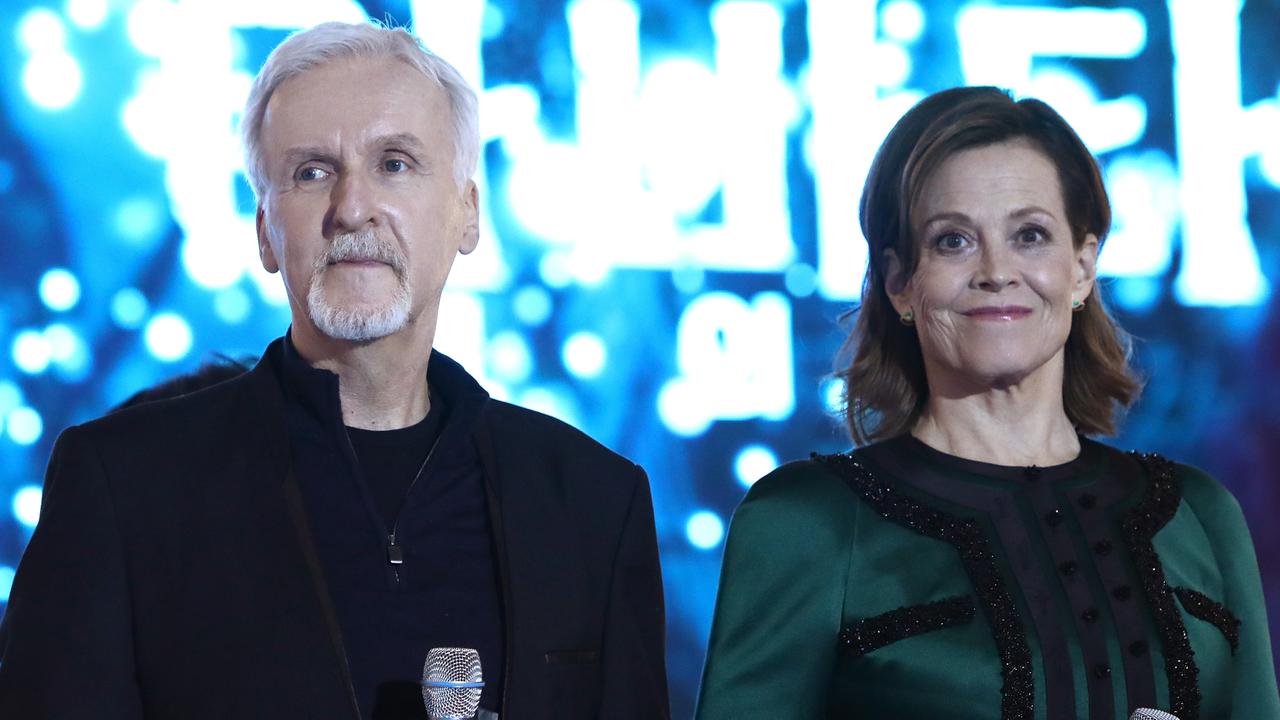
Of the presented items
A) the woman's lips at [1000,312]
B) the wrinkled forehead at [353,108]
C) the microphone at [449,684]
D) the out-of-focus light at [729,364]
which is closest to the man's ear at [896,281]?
the woman's lips at [1000,312]

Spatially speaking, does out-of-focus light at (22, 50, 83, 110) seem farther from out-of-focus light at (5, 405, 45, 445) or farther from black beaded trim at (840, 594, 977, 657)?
black beaded trim at (840, 594, 977, 657)

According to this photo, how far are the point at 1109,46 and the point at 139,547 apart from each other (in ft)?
9.69

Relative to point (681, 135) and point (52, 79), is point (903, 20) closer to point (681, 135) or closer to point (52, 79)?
point (681, 135)

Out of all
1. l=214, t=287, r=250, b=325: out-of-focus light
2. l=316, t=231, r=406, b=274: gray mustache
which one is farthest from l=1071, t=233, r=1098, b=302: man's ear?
l=214, t=287, r=250, b=325: out-of-focus light

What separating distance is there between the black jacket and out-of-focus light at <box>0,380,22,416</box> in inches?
68.4

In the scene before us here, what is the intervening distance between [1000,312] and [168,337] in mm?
2110

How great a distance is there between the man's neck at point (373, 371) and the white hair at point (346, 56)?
22 cm

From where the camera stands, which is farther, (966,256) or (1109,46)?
(1109,46)

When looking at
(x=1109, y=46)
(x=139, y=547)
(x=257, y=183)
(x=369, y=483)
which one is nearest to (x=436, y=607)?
(x=369, y=483)

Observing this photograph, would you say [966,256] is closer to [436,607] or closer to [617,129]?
[436,607]

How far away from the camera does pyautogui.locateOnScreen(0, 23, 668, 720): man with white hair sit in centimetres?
162

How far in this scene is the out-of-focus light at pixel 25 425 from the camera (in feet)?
11.1

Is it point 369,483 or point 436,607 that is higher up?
point 369,483

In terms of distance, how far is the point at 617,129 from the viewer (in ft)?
11.9
